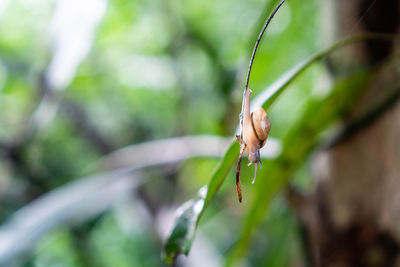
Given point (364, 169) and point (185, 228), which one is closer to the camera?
point (185, 228)

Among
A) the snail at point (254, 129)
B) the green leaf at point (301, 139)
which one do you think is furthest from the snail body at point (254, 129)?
the green leaf at point (301, 139)

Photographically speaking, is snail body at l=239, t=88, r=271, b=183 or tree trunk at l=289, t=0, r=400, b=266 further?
tree trunk at l=289, t=0, r=400, b=266

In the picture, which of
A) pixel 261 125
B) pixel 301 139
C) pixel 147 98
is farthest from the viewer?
pixel 147 98

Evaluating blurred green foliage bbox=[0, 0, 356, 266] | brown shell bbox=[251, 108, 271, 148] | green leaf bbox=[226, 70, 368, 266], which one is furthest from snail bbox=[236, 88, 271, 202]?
blurred green foliage bbox=[0, 0, 356, 266]

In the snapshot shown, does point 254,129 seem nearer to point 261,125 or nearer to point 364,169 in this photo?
point 261,125

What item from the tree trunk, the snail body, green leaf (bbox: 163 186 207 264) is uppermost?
the tree trunk

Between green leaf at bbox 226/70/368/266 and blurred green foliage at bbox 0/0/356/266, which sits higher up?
blurred green foliage at bbox 0/0/356/266

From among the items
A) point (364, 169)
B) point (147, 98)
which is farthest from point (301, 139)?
point (147, 98)

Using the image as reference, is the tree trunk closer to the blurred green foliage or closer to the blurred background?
the blurred background
